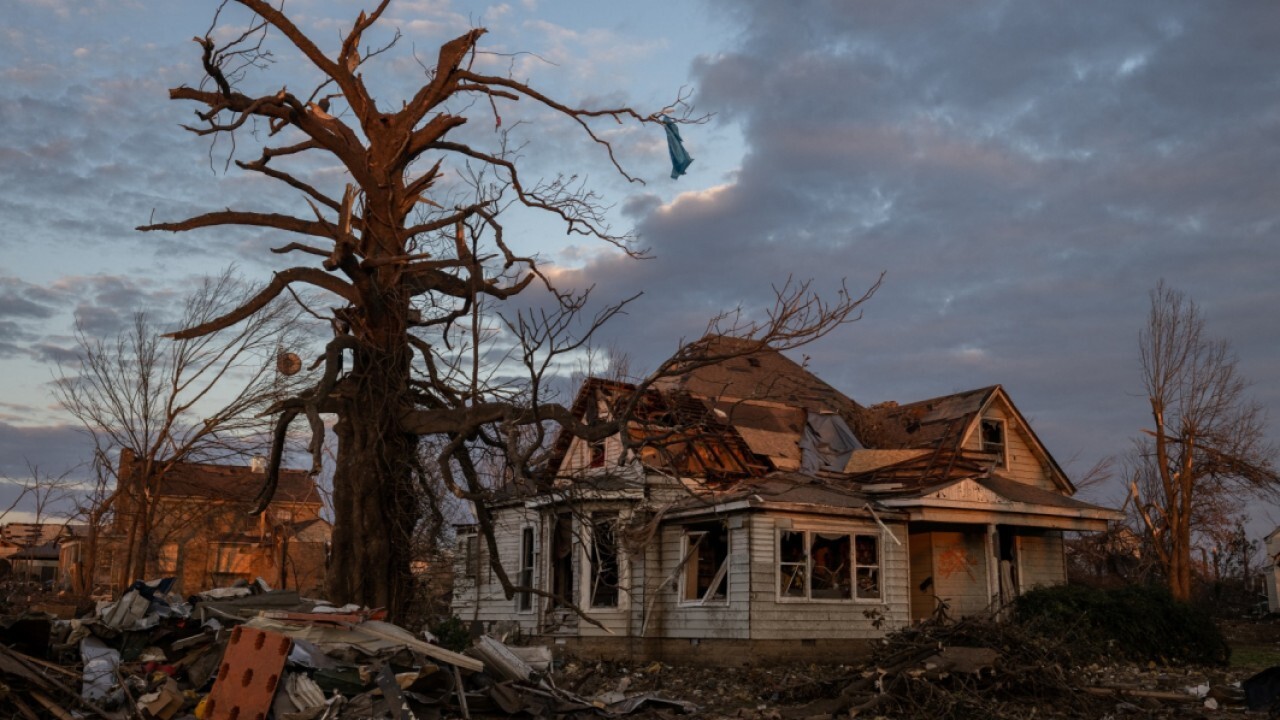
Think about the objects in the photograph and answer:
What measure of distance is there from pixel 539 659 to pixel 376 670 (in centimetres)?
300

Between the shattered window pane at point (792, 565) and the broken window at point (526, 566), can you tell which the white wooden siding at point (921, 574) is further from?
the broken window at point (526, 566)

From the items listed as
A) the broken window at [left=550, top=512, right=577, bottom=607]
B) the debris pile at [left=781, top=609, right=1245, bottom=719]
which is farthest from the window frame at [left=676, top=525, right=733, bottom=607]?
the debris pile at [left=781, top=609, right=1245, bottom=719]

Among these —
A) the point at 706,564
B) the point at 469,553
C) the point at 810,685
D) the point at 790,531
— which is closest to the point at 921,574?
the point at 790,531

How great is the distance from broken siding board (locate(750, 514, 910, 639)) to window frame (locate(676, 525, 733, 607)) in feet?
2.31

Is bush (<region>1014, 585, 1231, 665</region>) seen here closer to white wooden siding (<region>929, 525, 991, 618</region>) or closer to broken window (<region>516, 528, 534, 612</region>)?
white wooden siding (<region>929, 525, 991, 618</region>)

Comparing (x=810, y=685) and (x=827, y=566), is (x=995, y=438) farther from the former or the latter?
(x=810, y=685)

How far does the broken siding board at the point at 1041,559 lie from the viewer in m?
24.0

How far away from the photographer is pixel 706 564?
2184cm

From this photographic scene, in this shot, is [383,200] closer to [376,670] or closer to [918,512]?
[376,670]

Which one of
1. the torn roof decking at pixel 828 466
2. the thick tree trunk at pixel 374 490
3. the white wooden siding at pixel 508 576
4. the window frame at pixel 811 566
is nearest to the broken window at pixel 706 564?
the torn roof decking at pixel 828 466

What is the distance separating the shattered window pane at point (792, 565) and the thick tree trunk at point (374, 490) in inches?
351

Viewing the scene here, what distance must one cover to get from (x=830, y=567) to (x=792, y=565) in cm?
175

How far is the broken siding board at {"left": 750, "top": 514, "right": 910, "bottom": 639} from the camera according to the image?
19.7m

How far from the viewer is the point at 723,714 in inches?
499
